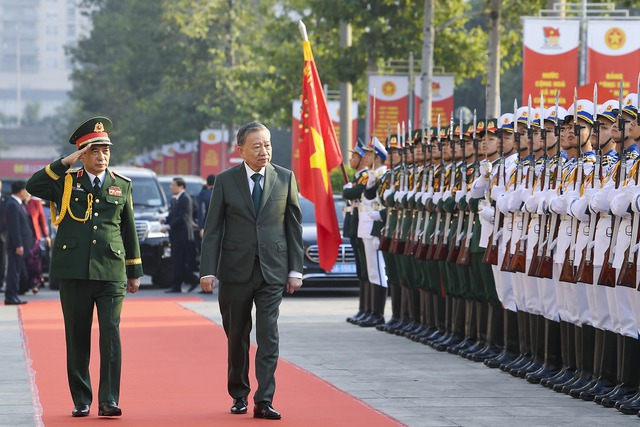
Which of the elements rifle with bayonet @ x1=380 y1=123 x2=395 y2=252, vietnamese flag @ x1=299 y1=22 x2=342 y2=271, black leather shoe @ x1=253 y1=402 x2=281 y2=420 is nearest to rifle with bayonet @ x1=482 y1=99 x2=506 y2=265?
vietnamese flag @ x1=299 y1=22 x2=342 y2=271

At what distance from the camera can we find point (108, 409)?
33.6 ft

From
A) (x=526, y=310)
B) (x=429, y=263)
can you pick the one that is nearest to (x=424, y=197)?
(x=429, y=263)

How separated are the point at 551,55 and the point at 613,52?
84cm

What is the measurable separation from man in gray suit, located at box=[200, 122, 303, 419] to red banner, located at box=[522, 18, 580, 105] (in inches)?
478

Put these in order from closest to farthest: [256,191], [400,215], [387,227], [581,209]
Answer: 1. [256,191]
2. [581,209]
3. [400,215]
4. [387,227]

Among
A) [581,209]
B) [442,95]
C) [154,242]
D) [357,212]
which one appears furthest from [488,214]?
[442,95]

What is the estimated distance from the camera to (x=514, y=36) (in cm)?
3462

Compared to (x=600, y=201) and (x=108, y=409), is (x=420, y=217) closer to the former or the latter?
(x=600, y=201)

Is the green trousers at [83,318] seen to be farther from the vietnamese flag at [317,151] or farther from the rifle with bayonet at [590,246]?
the vietnamese flag at [317,151]

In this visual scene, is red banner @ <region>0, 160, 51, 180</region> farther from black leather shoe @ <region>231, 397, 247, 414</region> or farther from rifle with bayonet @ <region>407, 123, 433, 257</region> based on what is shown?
black leather shoe @ <region>231, 397, 247, 414</region>

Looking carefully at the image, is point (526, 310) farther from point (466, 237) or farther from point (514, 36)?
point (514, 36)

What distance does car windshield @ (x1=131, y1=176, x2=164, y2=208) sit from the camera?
1075 inches

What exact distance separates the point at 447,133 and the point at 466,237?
163 cm

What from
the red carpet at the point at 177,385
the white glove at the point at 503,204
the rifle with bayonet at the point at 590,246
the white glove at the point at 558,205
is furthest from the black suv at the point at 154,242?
the rifle with bayonet at the point at 590,246
